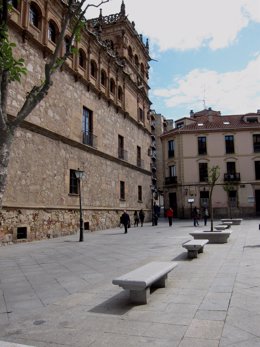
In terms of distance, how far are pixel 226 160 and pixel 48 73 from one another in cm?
3948

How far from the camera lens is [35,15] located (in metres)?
16.8

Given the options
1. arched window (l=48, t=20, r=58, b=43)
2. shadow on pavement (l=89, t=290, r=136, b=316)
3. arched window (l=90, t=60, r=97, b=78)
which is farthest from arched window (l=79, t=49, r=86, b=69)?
shadow on pavement (l=89, t=290, r=136, b=316)

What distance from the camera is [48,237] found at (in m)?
16.3

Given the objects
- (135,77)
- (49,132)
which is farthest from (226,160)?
(49,132)

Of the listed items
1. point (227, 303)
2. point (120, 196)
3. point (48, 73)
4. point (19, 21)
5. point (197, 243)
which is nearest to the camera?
point (227, 303)

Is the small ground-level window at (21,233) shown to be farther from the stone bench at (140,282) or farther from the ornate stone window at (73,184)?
the stone bench at (140,282)

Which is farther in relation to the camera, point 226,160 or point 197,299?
point 226,160

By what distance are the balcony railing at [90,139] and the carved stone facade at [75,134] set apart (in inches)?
2.5

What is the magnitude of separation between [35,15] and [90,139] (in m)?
7.49

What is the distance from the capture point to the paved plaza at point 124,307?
12.3 ft

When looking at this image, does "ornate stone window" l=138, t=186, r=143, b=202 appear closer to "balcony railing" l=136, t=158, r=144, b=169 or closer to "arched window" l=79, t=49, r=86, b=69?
"balcony railing" l=136, t=158, r=144, b=169

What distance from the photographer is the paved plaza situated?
3.74m

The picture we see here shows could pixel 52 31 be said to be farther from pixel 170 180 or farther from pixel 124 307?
pixel 170 180

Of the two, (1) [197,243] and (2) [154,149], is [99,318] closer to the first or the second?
(1) [197,243]
